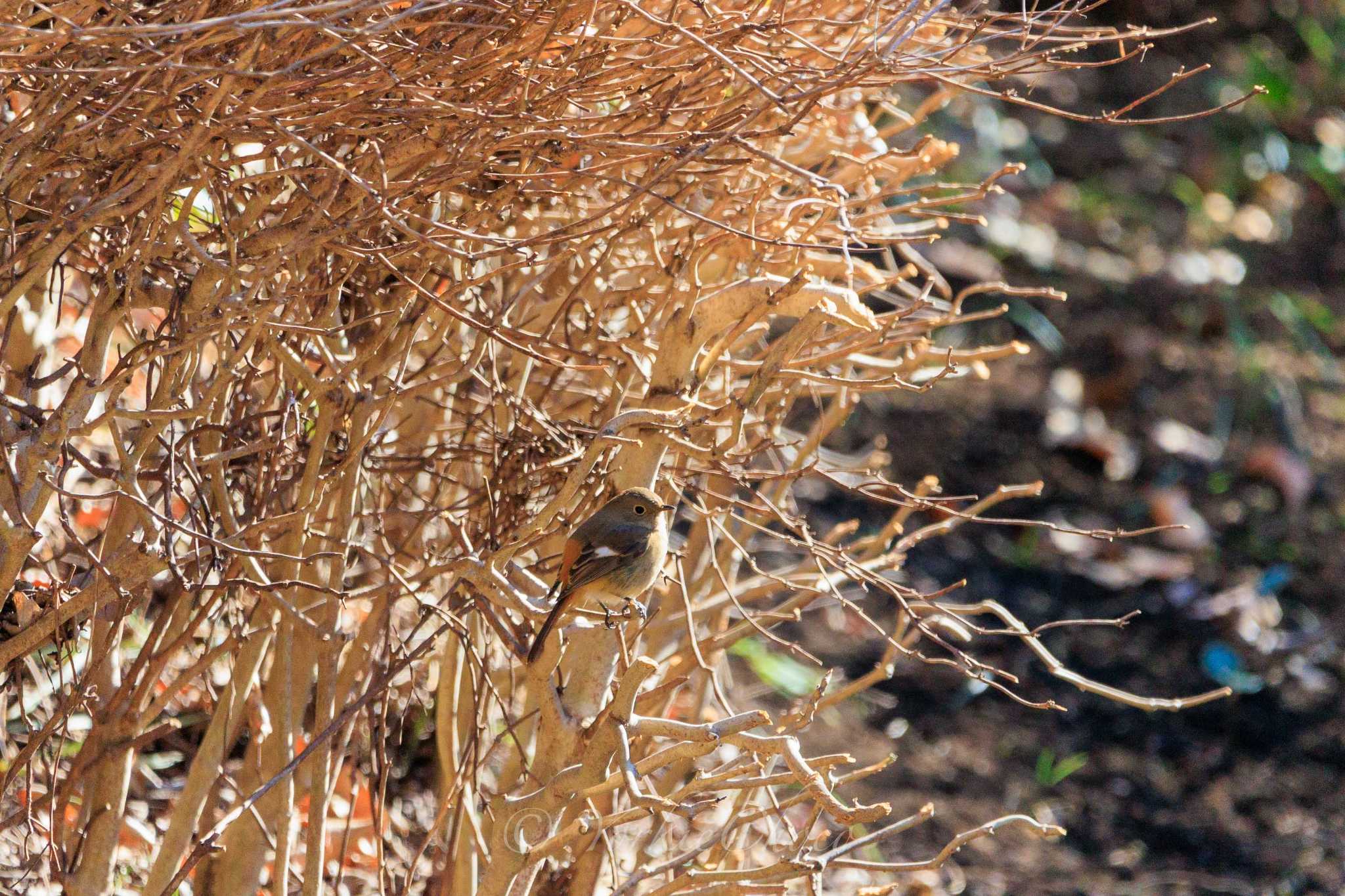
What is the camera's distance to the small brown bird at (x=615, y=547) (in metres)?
2.76

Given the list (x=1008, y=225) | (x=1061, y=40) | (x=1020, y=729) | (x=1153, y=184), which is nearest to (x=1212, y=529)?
(x=1020, y=729)

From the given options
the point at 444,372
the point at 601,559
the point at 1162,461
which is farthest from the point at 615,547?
the point at 1162,461

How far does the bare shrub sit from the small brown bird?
0.06 m

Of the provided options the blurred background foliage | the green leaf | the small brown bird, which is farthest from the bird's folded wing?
the green leaf

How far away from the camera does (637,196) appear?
224 cm

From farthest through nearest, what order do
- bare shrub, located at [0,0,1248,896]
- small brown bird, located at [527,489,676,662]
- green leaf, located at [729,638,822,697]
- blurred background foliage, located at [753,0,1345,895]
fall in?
1. green leaf, located at [729,638,822,697]
2. blurred background foliage, located at [753,0,1345,895]
3. small brown bird, located at [527,489,676,662]
4. bare shrub, located at [0,0,1248,896]

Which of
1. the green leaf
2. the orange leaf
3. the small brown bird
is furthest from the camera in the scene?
the green leaf

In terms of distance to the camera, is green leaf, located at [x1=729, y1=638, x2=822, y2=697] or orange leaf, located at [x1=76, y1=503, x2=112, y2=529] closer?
orange leaf, located at [x1=76, y1=503, x2=112, y2=529]

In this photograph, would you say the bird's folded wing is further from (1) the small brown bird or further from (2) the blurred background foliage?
(2) the blurred background foliage

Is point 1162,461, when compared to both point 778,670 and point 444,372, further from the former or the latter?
point 444,372

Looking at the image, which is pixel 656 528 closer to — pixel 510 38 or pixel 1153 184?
pixel 510 38

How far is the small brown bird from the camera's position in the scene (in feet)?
9.07

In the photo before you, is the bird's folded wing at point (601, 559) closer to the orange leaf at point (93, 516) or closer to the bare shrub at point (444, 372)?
the bare shrub at point (444, 372)

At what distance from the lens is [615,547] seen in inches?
110
